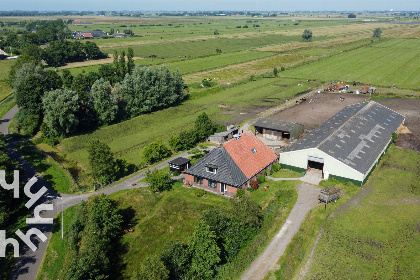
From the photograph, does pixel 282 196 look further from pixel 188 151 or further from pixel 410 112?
pixel 410 112

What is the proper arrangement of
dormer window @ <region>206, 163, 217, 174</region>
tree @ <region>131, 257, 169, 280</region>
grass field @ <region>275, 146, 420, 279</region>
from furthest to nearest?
dormer window @ <region>206, 163, 217, 174</region>
grass field @ <region>275, 146, 420, 279</region>
tree @ <region>131, 257, 169, 280</region>

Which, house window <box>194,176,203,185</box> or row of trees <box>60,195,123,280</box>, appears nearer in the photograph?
row of trees <box>60,195,123,280</box>

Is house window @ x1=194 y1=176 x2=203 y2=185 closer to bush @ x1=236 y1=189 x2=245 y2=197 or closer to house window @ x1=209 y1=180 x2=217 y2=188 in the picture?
house window @ x1=209 y1=180 x2=217 y2=188

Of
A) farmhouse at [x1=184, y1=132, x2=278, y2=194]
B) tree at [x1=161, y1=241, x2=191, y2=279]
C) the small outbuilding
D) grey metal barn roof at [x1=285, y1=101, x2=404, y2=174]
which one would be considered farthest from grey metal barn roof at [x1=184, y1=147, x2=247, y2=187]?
tree at [x1=161, y1=241, x2=191, y2=279]

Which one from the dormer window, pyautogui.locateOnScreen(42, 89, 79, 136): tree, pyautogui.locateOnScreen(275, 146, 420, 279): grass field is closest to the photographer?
pyautogui.locateOnScreen(275, 146, 420, 279): grass field

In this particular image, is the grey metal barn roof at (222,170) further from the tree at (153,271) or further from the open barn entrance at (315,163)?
the tree at (153,271)

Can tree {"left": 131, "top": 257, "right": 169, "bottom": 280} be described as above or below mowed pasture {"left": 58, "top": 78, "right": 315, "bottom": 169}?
above

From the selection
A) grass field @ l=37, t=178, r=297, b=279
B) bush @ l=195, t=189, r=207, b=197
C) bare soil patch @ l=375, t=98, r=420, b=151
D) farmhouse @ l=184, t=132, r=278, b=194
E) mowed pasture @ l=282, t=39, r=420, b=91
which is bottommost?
grass field @ l=37, t=178, r=297, b=279
